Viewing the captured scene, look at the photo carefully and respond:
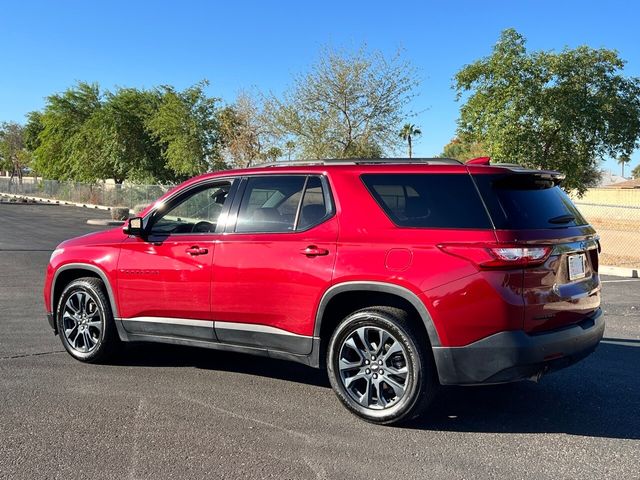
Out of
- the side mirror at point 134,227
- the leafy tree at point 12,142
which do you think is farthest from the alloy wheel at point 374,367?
the leafy tree at point 12,142

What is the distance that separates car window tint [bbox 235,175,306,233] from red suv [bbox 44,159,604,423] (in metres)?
0.01

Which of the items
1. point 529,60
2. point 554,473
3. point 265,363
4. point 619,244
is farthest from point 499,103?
point 554,473

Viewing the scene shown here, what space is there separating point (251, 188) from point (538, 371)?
2574 mm

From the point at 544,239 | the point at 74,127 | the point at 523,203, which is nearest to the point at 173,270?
the point at 523,203

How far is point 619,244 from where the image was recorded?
1983 centimetres

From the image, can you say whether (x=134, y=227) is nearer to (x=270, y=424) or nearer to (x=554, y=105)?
(x=270, y=424)

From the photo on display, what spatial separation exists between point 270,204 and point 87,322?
2206mm

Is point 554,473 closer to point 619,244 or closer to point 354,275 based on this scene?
point 354,275

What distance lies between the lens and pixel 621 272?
12.5 metres

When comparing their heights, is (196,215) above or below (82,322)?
above

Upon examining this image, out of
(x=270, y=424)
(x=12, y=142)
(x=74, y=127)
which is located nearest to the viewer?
(x=270, y=424)

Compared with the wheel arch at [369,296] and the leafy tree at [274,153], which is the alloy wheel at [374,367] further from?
the leafy tree at [274,153]

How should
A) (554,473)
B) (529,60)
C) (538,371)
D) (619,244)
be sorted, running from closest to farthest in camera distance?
(554,473) → (538,371) → (529,60) → (619,244)

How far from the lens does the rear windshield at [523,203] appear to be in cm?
388
